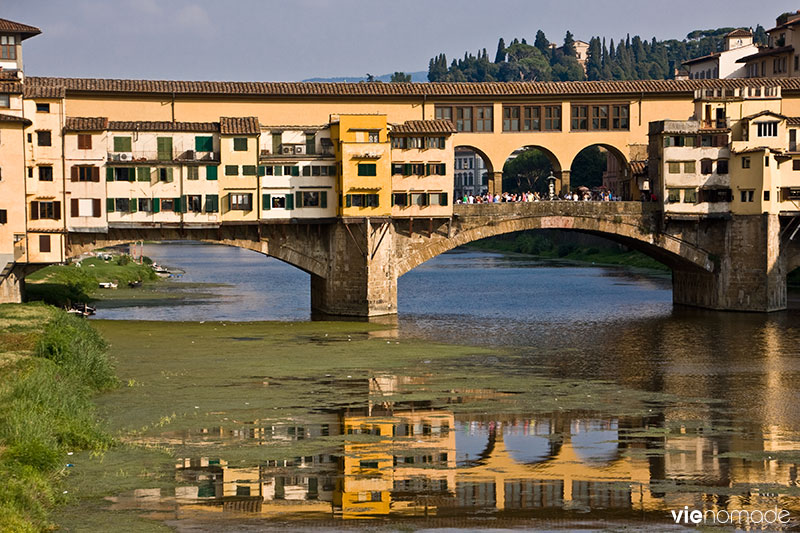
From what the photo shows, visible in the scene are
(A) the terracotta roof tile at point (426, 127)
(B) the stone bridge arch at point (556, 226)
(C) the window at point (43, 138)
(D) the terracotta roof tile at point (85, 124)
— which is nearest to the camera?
(C) the window at point (43, 138)

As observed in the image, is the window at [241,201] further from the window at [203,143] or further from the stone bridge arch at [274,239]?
the window at [203,143]

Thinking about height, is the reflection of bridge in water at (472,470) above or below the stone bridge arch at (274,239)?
below

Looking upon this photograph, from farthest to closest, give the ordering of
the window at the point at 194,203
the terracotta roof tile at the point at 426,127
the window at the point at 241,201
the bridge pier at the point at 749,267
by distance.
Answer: the bridge pier at the point at 749,267, the terracotta roof tile at the point at 426,127, the window at the point at 241,201, the window at the point at 194,203

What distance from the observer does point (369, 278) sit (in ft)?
233

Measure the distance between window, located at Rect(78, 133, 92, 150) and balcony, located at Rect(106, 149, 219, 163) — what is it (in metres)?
1.25

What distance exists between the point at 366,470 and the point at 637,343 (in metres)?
32.6

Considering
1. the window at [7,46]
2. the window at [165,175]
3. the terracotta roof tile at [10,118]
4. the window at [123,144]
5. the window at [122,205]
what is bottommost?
the window at [122,205]

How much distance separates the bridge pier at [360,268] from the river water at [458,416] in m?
1.93

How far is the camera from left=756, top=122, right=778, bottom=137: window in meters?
75.1

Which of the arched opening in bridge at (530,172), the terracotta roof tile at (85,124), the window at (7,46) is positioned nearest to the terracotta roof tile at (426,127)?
the terracotta roof tile at (85,124)

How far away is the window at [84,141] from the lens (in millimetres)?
67125

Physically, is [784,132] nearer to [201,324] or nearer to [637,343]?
[637,343]

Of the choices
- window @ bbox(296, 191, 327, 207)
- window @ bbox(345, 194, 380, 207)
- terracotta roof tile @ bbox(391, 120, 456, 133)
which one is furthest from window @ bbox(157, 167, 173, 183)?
terracotta roof tile @ bbox(391, 120, 456, 133)

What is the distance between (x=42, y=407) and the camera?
34375 mm
